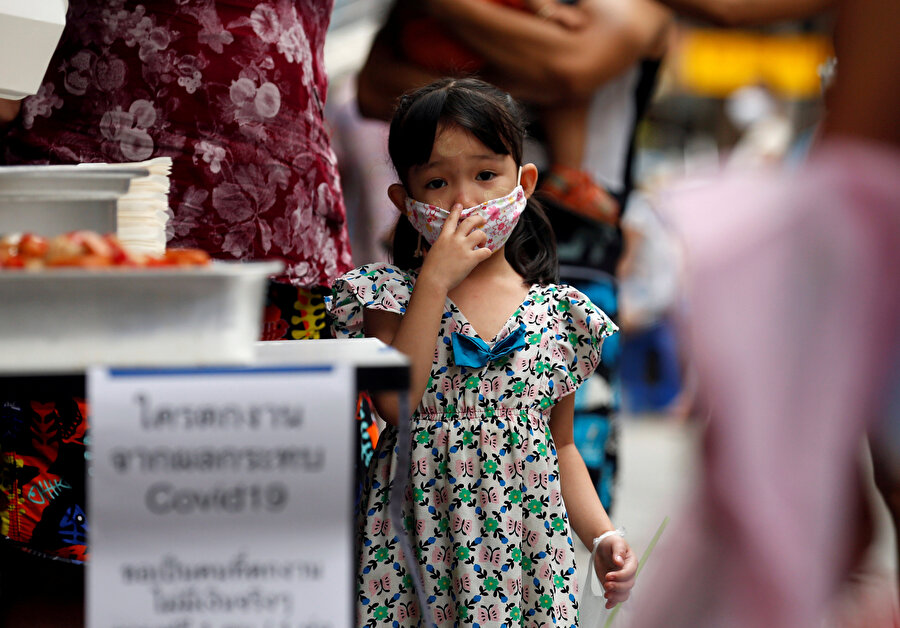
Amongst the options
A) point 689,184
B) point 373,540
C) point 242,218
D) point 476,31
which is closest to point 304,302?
point 242,218

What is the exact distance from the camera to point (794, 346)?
2.09 ft

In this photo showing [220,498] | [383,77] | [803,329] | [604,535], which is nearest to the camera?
[803,329]

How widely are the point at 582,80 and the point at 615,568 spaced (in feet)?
4.11

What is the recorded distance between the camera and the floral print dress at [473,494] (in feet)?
5.27

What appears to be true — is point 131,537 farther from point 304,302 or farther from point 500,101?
point 500,101

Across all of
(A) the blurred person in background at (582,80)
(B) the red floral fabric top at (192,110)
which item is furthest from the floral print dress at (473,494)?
(A) the blurred person in background at (582,80)

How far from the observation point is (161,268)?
1021mm

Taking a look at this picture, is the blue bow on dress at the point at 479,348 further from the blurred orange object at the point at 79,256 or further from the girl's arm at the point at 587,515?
the blurred orange object at the point at 79,256

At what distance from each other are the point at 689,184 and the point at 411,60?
193 cm

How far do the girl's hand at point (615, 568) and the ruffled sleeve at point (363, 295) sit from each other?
501 millimetres

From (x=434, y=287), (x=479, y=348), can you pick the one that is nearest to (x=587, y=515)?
(x=479, y=348)

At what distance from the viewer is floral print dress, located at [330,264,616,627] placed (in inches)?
63.2

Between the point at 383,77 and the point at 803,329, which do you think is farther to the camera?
the point at 383,77

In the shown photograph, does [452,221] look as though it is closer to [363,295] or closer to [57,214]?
[363,295]
